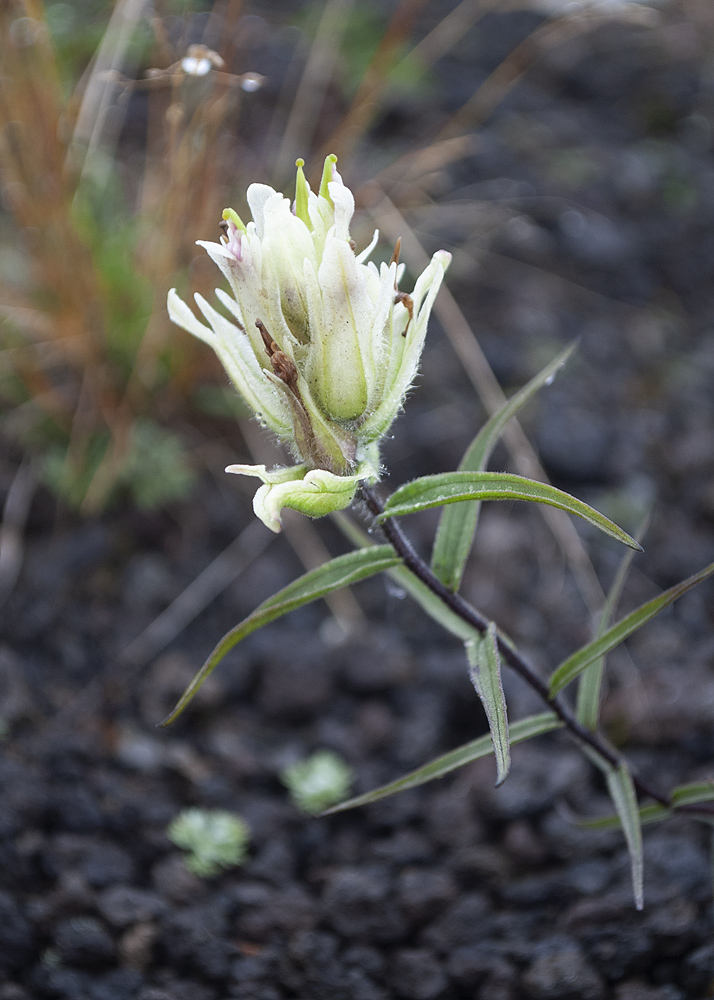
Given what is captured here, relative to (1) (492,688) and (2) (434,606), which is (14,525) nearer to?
(2) (434,606)

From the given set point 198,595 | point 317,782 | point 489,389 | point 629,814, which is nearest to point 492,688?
point 629,814

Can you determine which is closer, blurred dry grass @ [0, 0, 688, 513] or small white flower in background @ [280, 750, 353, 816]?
small white flower in background @ [280, 750, 353, 816]

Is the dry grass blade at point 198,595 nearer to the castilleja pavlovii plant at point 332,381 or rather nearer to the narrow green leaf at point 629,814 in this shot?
the castilleja pavlovii plant at point 332,381

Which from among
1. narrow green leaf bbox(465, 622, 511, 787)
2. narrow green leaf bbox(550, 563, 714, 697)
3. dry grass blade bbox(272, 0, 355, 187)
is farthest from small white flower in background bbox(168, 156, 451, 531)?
dry grass blade bbox(272, 0, 355, 187)

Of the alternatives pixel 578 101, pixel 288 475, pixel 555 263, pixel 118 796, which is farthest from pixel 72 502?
A: pixel 578 101

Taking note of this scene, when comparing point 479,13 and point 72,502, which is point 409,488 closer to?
point 72,502

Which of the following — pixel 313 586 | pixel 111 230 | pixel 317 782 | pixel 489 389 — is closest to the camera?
pixel 313 586

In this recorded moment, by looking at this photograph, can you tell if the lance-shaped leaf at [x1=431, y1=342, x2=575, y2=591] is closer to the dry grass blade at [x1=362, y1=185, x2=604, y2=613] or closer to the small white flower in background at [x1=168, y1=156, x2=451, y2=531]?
the small white flower in background at [x1=168, y1=156, x2=451, y2=531]
